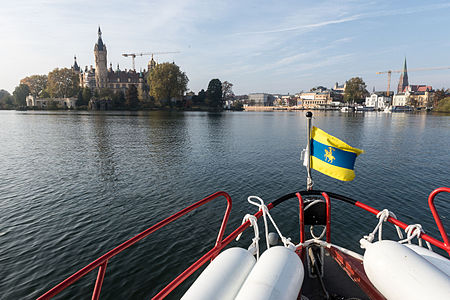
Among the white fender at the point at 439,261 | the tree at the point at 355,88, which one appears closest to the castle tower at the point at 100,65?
the tree at the point at 355,88

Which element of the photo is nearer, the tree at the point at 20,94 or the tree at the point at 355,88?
the tree at the point at 20,94

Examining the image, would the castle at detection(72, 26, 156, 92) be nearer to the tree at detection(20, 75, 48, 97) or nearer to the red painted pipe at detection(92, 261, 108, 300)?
the tree at detection(20, 75, 48, 97)

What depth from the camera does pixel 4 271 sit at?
10.7 meters

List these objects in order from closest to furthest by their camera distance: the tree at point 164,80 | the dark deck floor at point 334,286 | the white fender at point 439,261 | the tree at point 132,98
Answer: the white fender at point 439,261, the dark deck floor at point 334,286, the tree at point 164,80, the tree at point 132,98

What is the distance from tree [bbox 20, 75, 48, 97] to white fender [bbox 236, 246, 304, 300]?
220 meters

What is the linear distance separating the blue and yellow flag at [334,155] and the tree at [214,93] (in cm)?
17409

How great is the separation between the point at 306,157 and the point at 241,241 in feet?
25.4

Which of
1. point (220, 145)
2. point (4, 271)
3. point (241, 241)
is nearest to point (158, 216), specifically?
point (241, 241)

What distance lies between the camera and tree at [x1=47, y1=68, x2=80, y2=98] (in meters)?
162

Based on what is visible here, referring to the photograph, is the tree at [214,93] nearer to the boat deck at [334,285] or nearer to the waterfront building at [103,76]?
the waterfront building at [103,76]

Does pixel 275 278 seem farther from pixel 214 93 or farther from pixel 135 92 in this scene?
pixel 214 93

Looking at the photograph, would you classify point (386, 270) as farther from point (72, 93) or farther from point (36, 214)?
point (72, 93)

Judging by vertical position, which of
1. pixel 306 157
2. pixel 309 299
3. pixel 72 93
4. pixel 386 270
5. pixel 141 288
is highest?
pixel 72 93

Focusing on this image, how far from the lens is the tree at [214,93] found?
17550cm
